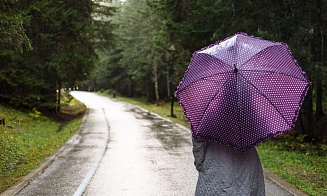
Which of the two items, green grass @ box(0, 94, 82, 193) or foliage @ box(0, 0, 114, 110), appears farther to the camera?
foliage @ box(0, 0, 114, 110)

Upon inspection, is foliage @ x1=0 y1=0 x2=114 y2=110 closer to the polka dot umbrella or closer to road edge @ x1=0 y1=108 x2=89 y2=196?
road edge @ x1=0 y1=108 x2=89 y2=196

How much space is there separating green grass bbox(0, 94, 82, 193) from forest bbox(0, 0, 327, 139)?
225 cm

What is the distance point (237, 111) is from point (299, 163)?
824cm

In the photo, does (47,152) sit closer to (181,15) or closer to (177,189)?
(177,189)

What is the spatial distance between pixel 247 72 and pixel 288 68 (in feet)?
1.80

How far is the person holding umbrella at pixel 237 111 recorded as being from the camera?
3.35 metres

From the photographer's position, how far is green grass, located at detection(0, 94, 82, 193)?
32.9ft

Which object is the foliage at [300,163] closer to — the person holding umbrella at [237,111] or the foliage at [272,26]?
the foliage at [272,26]

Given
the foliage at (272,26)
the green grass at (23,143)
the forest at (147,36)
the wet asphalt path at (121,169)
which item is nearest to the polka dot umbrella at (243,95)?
the wet asphalt path at (121,169)

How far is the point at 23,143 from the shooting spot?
46.8 ft

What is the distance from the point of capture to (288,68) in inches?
144

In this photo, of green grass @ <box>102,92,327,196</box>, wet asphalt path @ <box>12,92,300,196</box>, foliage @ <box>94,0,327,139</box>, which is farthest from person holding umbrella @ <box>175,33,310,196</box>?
foliage @ <box>94,0,327,139</box>

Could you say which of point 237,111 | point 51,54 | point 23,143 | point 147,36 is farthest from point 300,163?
point 147,36

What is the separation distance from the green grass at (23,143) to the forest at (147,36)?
7.38 feet
